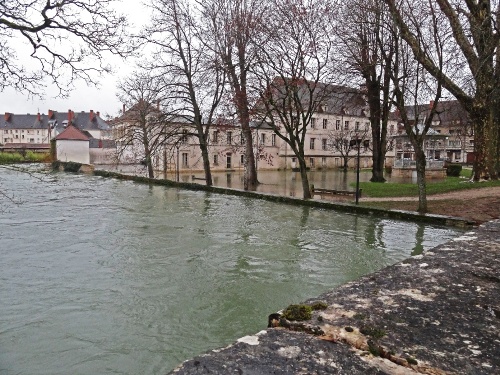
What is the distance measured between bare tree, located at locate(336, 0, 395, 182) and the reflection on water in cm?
578

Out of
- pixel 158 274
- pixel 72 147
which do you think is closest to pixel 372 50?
pixel 158 274

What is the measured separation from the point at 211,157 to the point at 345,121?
1969 centimetres

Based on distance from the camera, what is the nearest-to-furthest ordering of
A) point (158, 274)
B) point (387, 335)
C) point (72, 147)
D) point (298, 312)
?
point (387, 335) < point (298, 312) < point (158, 274) < point (72, 147)

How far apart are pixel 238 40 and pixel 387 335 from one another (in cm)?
1838

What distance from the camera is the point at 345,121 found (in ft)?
173

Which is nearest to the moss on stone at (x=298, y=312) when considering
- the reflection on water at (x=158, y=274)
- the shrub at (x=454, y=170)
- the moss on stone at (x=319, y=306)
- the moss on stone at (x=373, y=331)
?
the moss on stone at (x=319, y=306)

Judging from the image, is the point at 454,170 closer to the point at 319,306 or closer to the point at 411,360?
the point at 319,306

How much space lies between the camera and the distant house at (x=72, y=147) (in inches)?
1683

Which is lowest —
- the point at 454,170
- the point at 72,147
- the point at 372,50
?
the point at 454,170

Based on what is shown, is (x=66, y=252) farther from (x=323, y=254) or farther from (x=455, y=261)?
(x=455, y=261)

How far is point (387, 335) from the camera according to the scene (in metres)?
1.55

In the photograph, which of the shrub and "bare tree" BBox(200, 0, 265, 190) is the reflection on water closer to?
"bare tree" BBox(200, 0, 265, 190)

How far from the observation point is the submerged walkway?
1.33m

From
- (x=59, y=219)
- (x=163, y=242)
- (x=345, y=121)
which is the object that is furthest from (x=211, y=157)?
(x=163, y=242)
